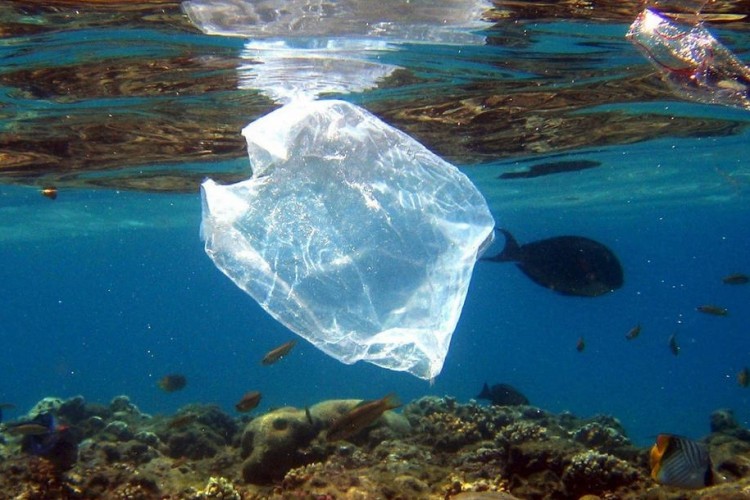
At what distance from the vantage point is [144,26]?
818 cm

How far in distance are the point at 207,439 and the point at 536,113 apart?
10.00 metres

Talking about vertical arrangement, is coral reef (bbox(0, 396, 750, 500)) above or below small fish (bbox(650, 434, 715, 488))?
below

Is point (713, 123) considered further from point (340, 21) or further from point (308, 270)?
point (308, 270)

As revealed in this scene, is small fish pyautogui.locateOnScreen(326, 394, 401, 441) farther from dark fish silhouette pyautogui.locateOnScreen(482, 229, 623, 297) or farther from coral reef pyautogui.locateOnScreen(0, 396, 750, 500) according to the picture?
dark fish silhouette pyautogui.locateOnScreen(482, 229, 623, 297)

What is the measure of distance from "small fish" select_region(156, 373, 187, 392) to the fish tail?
6.98 m

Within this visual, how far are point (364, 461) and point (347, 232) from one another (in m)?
4.69

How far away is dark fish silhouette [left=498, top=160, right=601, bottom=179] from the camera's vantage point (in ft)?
66.5

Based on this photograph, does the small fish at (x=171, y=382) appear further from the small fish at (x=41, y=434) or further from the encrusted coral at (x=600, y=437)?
the encrusted coral at (x=600, y=437)

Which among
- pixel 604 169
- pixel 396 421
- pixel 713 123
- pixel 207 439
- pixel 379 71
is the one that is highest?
pixel 379 71

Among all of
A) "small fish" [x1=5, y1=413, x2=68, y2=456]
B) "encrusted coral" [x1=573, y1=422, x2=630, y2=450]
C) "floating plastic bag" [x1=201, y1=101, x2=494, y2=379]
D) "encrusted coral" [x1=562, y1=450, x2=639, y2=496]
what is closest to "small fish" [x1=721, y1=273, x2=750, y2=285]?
"encrusted coral" [x1=573, y1=422, x2=630, y2=450]

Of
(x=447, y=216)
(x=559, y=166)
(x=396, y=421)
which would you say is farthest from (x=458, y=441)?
(x=559, y=166)

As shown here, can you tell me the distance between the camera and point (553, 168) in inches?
831

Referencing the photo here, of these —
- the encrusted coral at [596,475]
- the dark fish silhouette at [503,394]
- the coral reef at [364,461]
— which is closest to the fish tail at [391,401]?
the coral reef at [364,461]

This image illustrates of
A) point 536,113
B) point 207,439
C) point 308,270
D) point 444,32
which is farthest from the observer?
point 536,113
